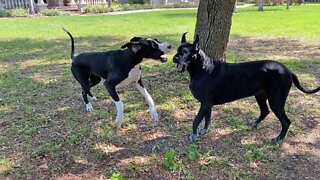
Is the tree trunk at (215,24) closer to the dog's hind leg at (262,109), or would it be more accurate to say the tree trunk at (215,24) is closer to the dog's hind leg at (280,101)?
the dog's hind leg at (262,109)

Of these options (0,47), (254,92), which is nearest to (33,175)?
(254,92)

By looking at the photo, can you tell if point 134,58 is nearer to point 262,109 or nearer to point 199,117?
point 199,117

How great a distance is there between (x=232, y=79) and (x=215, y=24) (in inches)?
87.9

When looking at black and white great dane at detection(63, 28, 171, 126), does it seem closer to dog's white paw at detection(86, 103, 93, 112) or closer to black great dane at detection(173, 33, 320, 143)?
black great dane at detection(173, 33, 320, 143)

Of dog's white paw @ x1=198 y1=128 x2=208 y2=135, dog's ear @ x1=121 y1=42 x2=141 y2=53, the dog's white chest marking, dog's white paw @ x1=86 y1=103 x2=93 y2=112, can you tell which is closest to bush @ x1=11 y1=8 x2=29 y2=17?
dog's white paw @ x1=86 y1=103 x2=93 y2=112

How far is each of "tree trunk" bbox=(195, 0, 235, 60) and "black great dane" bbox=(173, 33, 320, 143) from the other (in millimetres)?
2037

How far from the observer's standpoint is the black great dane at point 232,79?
11.4 ft

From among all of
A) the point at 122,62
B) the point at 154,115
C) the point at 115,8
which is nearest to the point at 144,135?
the point at 154,115

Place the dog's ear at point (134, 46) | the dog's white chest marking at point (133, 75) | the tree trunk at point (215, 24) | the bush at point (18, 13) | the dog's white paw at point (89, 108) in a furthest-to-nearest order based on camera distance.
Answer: the bush at point (18, 13) < the tree trunk at point (215, 24) < the dog's white paw at point (89, 108) < the dog's white chest marking at point (133, 75) < the dog's ear at point (134, 46)

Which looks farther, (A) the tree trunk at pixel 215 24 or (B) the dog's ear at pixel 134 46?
(A) the tree trunk at pixel 215 24

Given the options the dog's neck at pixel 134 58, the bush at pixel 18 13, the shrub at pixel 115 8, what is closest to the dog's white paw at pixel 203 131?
the dog's neck at pixel 134 58

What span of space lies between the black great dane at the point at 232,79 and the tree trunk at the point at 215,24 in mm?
2037

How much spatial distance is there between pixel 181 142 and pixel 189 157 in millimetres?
406

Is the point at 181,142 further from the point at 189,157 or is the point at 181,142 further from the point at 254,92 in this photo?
the point at 254,92
